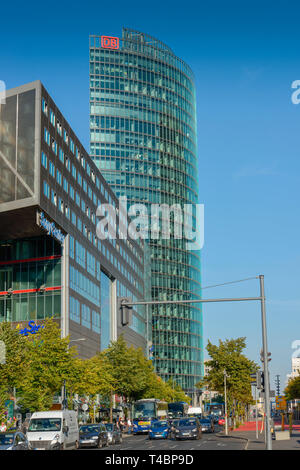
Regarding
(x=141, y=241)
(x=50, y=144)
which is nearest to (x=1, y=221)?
(x=50, y=144)

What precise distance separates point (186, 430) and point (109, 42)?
138245 millimetres

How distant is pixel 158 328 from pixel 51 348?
11157 centimetres

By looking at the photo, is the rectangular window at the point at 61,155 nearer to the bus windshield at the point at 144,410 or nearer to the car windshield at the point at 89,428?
the bus windshield at the point at 144,410

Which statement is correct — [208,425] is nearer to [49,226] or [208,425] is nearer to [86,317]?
[86,317]

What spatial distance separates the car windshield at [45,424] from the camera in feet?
125

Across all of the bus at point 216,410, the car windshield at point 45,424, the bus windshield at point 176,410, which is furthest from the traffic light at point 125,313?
the bus at point 216,410

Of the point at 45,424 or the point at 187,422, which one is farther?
the point at 187,422

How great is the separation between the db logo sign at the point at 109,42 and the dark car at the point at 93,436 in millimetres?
140295

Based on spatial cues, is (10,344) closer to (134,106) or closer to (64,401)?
(64,401)

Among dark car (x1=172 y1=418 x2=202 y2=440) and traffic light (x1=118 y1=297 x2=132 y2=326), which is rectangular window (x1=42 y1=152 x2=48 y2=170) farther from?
traffic light (x1=118 y1=297 x2=132 y2=326)

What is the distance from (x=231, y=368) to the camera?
83.0 m

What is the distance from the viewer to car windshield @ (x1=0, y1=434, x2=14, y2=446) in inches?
1173

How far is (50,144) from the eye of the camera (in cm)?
7150

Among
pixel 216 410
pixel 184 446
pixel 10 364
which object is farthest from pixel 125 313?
pixel 216 410
